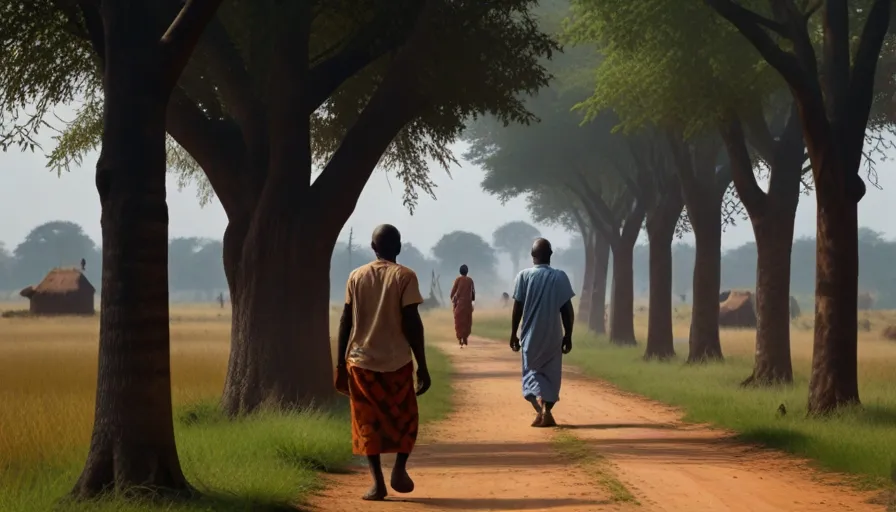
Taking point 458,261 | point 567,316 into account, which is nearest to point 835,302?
point 567,316

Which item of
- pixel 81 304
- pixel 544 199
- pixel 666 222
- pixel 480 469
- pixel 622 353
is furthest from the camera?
pixel 81 304

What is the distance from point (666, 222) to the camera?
31.0m

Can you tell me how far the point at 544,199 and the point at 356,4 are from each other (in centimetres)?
4157

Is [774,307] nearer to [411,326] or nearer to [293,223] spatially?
[293,223]

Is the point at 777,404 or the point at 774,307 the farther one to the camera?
the point at 774,307

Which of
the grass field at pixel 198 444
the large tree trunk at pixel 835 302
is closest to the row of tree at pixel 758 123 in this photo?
the large tree trunk at pixel 835 302

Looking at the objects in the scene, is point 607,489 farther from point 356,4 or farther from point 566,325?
point 356,4

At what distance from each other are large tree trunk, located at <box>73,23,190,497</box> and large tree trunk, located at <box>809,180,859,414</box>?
→ 9293 millimetres

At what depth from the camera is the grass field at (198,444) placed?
8.59 m

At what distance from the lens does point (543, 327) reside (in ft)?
46.7

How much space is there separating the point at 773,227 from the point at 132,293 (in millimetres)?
14567

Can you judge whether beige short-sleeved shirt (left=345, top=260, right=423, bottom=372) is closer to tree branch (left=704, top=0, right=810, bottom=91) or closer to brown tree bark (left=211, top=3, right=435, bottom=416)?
brown tree bark (left=211, top=3, right=435, bottom=416)

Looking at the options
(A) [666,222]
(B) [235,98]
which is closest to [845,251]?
(B) [235,98]

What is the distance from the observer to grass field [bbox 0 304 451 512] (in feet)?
28.2
